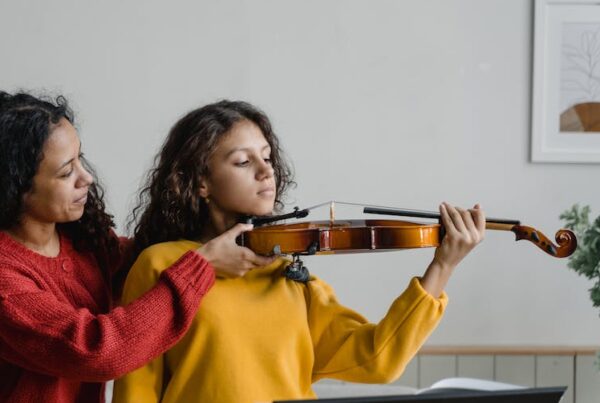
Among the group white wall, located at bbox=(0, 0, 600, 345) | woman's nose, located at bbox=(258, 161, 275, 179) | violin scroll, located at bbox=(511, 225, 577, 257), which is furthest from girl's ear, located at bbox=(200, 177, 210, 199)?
white wall, located at bbox=(0, 0, 600, 345)

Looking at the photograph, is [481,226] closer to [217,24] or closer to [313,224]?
[313,224]

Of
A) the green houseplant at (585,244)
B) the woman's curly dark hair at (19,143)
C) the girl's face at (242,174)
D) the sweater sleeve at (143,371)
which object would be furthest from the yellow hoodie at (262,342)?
the green houseplant at (585,244)

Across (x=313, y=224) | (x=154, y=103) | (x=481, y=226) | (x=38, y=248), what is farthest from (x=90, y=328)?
(x=154, y=103)

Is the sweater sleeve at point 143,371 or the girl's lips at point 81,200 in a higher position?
the girl's lips at point 81,200

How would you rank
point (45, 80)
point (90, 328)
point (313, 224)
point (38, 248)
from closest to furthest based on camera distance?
point (90, 328)
point (38, 248)
point (313, 224)
point (45, 80)

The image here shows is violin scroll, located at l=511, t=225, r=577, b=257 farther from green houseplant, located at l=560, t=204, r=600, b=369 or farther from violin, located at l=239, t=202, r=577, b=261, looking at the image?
green houseplant, located at l=560, t=204, r=600, b=369

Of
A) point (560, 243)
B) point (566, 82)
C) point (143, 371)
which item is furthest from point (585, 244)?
point (143, 371)

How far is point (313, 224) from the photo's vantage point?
1.66 metres

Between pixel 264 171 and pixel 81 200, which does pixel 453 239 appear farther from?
pixel 81 200

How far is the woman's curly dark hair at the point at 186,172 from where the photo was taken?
1.54 meters

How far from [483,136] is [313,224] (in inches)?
52.5

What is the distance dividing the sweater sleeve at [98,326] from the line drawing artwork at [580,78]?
184cm

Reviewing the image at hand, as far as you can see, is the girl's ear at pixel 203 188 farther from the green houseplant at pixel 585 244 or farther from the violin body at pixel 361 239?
the green houseplant at pixel 585 244

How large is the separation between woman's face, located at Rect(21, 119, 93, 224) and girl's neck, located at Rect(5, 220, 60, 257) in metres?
0.02
